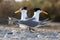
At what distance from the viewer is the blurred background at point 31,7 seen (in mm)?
10066

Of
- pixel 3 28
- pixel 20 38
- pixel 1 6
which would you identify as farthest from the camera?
pixel 1 6

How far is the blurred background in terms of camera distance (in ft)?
33.0

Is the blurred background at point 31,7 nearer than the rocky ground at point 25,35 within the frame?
No

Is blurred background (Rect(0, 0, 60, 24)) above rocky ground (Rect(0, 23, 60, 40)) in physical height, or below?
above

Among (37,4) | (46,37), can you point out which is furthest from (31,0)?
(46,37)

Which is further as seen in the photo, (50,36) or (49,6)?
(49,6)

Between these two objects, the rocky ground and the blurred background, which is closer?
the rocky ground

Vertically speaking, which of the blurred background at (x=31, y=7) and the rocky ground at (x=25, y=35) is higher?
the blurred background at (x=31, y=7)

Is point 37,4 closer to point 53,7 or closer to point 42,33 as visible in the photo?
point 53,7

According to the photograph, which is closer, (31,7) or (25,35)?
(25,35)

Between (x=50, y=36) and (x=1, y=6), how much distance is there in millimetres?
3813

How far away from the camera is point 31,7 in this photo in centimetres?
1035

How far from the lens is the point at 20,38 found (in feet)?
21.0

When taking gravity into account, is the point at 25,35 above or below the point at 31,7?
below
